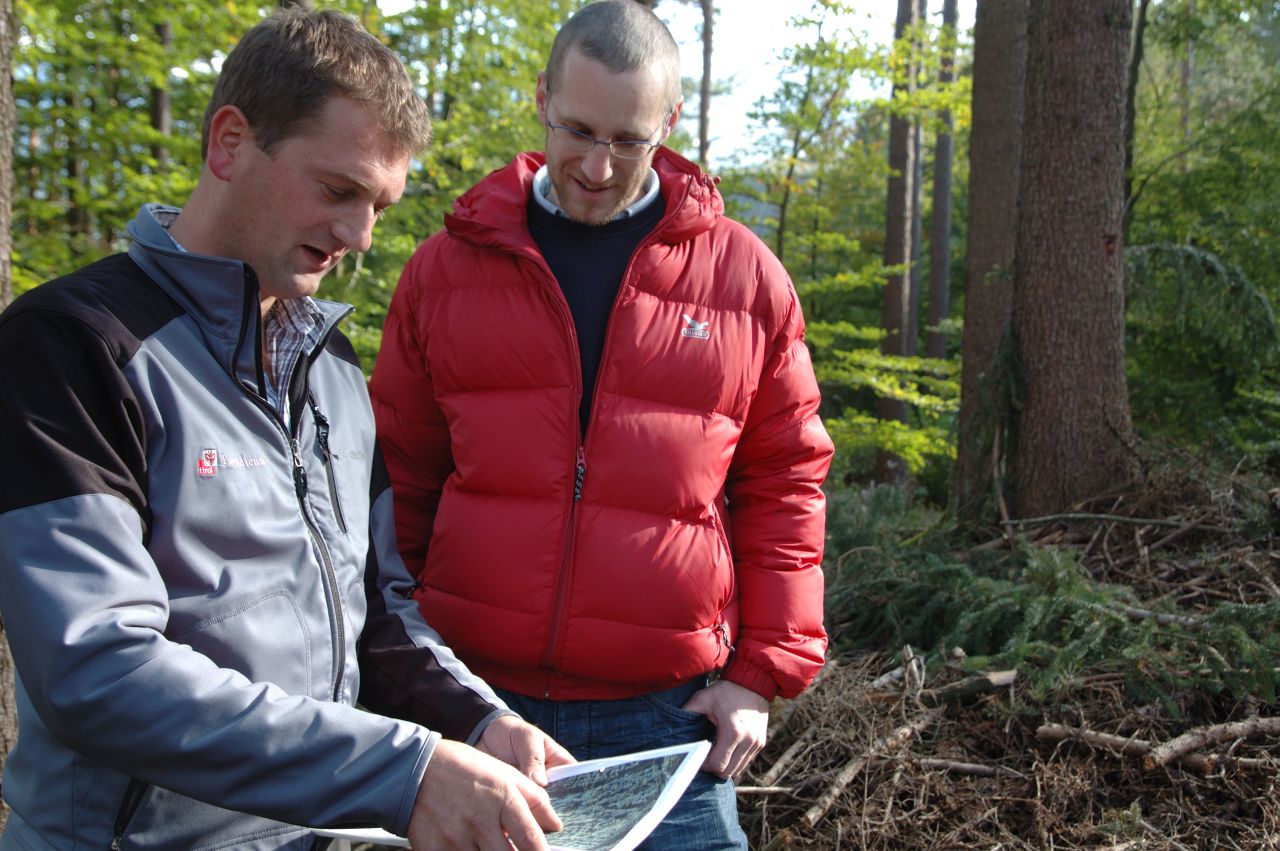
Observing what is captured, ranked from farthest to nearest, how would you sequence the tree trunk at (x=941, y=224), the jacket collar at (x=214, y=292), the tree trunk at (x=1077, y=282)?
the tree trunk at (x=941, y=224)
the tree trunk at (x=1077, y=282)
the jacket collar at (x=214, y=292)

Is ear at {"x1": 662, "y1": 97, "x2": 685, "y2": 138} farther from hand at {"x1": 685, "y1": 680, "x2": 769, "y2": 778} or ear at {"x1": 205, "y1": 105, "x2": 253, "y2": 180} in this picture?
hand at {"x1": 685, "y1": 680, "x2": 769, "y2": 778}

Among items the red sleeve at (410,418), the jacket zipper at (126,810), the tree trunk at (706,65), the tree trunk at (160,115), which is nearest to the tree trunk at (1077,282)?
the red sleeve at (410,418)

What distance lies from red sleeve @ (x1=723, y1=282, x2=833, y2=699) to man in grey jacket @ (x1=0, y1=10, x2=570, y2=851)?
24.9 inches

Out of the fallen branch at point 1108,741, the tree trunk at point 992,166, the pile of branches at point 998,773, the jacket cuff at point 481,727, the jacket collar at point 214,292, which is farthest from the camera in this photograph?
the tree trunk at point 992,166

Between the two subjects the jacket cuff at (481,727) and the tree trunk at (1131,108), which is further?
the tree trunk at (1131,108)

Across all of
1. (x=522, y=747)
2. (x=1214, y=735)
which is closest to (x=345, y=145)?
(x=522, y=747)

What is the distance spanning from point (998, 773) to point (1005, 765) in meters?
0.08

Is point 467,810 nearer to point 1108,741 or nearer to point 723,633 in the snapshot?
point 723,633

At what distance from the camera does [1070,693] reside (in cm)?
347

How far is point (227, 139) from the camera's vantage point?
5.08 feet

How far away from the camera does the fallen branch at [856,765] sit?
3191mm

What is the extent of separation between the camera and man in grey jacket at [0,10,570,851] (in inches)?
48.4

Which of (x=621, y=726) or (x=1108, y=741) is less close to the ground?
(x=621, y=726)

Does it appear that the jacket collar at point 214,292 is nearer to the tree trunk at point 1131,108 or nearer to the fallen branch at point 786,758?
the fallen branch at point 786,758
